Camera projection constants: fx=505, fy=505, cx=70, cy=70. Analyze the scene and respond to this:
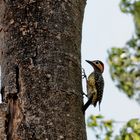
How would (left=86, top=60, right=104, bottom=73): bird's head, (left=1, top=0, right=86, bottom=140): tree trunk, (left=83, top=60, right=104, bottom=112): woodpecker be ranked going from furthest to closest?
(left=86, top=60, right=104, bottom=73): bird's head < (left=83, top=60, right=104, bottom=112): woodpecker < (left=1, top=0, right=86, bottom=140): tree trunk

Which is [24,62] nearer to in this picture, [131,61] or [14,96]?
[14,96]

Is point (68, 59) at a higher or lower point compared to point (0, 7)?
lower

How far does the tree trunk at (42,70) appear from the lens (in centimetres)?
214

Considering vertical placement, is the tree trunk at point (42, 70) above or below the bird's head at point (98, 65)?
below

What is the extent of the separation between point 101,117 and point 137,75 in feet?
2.98

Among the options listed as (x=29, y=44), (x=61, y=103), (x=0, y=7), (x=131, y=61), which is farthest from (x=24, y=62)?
(x=131, y=61)

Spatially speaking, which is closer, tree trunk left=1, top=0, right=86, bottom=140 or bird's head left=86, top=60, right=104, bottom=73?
tree trunk left=1, top=0, right=86, bottom=140

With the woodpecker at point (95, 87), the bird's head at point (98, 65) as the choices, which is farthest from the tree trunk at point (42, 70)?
the bird's head at point (98, 65)

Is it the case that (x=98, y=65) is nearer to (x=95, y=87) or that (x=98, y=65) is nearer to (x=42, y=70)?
(x=95, y=87)

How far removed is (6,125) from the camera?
2.22 m

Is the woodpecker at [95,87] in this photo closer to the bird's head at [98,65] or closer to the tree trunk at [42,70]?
the bird's head at [98,65]

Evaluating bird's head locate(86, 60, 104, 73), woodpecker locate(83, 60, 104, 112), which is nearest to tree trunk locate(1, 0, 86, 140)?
woodpecker locate(83, 60, 104, 112)

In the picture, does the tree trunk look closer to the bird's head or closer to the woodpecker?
the woodpecker

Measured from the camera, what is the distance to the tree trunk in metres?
2.14
